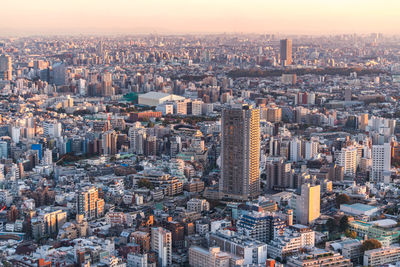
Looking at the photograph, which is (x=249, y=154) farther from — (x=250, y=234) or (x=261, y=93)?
(x=261, y=93)

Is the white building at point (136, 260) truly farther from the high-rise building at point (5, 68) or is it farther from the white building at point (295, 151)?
the high-rise building at point (5, 68)

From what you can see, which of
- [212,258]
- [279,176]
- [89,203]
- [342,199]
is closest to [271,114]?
[279,176]

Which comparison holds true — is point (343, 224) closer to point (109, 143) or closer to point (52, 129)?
point (109, 143)

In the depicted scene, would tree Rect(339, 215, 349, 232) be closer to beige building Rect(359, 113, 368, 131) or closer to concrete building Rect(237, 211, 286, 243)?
concrete building Rect(237, 211, 286, 243)

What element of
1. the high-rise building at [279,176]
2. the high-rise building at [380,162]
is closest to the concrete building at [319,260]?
the high-rise building at [279,176]

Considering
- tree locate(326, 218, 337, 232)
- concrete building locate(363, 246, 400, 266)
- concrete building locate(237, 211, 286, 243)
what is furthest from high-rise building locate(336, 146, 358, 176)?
concrete building locate(363, 246, 400, 266)
